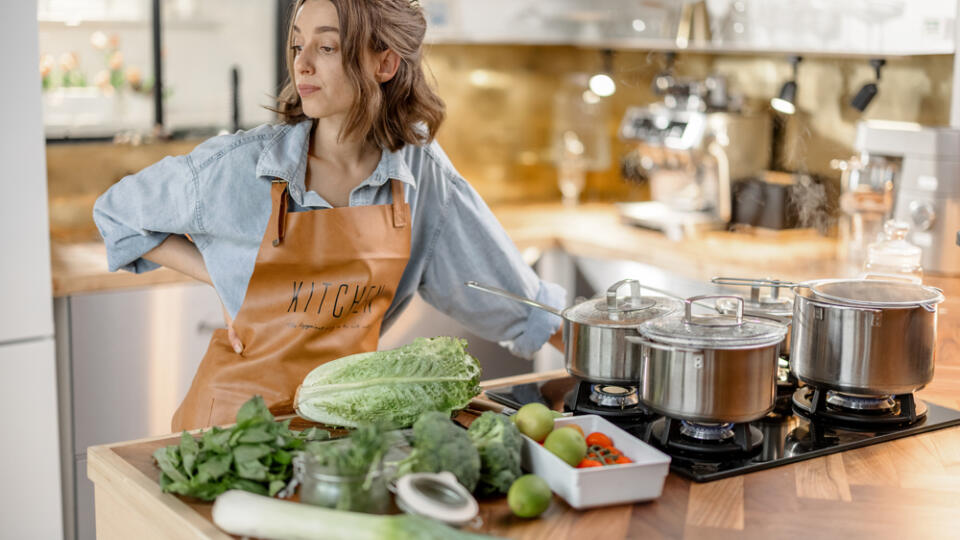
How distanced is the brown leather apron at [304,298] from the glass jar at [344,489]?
0.63 metres

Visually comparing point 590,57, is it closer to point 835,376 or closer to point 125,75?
point 125,75

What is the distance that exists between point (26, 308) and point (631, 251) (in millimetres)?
1697

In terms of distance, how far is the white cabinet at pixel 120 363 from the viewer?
2777 mm

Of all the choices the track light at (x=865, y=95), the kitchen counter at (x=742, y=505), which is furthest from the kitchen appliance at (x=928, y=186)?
the kitchen counter at (x=742, y=505)

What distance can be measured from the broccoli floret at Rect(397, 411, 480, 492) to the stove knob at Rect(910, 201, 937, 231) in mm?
1931

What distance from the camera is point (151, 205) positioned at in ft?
6.17

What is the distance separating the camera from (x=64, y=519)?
277cm

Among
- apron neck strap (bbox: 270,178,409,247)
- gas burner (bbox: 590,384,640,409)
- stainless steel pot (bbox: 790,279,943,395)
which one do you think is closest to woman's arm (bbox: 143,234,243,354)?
apron neck strap (bbox: 270,178,409,247)

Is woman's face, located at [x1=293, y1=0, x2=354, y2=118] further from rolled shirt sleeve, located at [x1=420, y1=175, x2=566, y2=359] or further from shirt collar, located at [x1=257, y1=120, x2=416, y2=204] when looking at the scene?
rolled shirt sleeve, located at [x1=420, y1=175, x2=566, y2=359]

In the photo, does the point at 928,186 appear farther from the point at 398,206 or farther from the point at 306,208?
the point at 306,208

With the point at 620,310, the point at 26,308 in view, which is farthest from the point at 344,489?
the point at 26,308

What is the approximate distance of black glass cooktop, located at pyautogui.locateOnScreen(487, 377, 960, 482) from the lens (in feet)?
4.66

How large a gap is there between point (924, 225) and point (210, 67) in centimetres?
225

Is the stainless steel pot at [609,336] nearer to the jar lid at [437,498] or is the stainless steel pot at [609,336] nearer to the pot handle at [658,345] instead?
the pot handle at [658,345]
